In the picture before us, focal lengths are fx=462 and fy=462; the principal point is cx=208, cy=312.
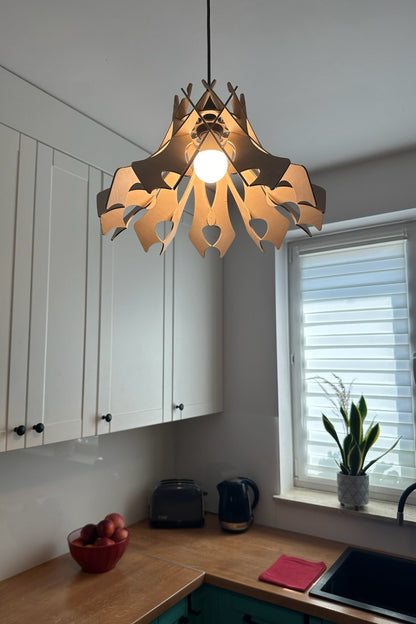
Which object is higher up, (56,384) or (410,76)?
(410,76)

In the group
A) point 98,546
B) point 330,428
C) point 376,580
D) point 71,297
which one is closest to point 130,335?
point 71,297

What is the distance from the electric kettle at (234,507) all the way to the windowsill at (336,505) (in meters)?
0.17

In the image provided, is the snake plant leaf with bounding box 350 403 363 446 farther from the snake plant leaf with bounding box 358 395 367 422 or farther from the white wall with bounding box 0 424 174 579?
the white wall with bounding box 0 424 174 579

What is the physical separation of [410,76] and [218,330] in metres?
1.45

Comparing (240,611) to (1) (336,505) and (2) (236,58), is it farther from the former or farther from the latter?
(2) (236,58)

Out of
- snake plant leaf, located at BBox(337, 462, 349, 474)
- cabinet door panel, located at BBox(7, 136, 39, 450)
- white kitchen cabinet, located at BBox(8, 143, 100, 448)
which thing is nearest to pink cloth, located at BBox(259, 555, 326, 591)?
snake plant leaf, located at BBox(337, 462, 349, 474)

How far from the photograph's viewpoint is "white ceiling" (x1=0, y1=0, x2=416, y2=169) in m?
1.27

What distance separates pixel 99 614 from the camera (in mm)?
1443

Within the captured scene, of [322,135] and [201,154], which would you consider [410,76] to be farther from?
[201,154]

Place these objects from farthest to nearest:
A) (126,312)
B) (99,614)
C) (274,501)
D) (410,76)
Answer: (274,501), (126,312), (410,76), (99,614)

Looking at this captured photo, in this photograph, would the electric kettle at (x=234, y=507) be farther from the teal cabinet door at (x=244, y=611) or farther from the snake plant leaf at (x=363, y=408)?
the snake plant leaf at (x=363, y=408)

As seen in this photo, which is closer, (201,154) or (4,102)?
(201,154)

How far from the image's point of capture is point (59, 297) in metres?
1.62

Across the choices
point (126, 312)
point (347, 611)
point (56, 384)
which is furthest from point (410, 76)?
point (347, 611)
